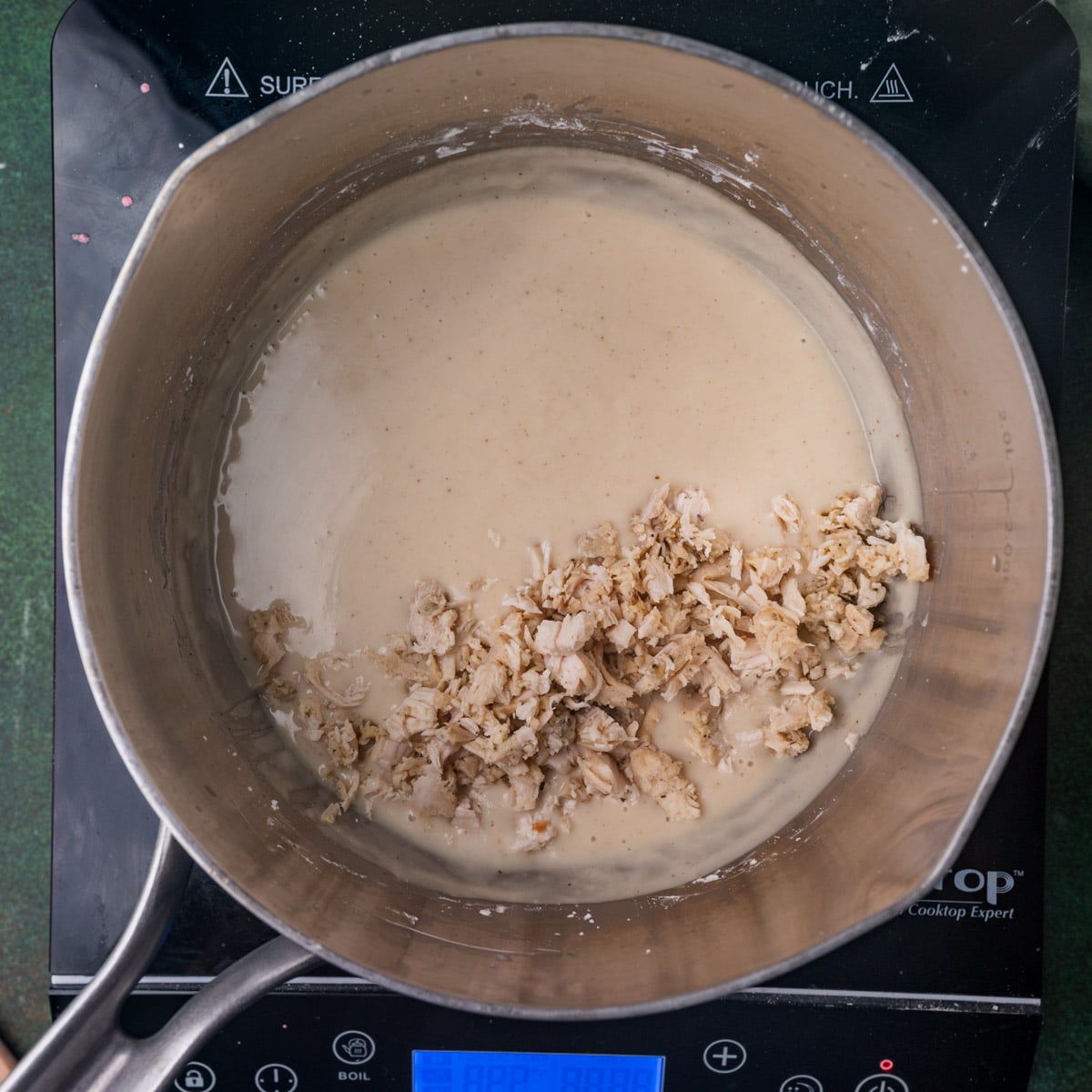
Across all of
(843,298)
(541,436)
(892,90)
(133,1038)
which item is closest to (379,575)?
(541,436)

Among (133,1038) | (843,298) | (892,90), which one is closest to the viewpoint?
(133,1038)

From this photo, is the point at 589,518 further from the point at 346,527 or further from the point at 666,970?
the point at 666,970

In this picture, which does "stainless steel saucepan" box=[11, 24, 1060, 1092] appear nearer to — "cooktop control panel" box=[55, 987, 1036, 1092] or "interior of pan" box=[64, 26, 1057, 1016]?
"interior of pan" box=[64, 26, 1057, 1016]

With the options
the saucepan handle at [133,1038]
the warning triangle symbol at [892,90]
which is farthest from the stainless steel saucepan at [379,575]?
the warning triangle symbol at [892,90]

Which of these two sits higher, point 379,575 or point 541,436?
point 541,436

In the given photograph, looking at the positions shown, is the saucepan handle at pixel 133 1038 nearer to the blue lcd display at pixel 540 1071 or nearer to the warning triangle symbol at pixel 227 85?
the blue lcd display at pixel 540 1071

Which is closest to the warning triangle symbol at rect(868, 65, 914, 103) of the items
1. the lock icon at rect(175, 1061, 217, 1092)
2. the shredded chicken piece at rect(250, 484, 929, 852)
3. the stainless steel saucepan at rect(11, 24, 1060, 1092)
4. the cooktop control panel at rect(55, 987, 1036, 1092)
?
the stainless steel saucepan at rect(11, 24, 1060, 1092)

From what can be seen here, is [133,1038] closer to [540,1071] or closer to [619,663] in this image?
[540,1071]
